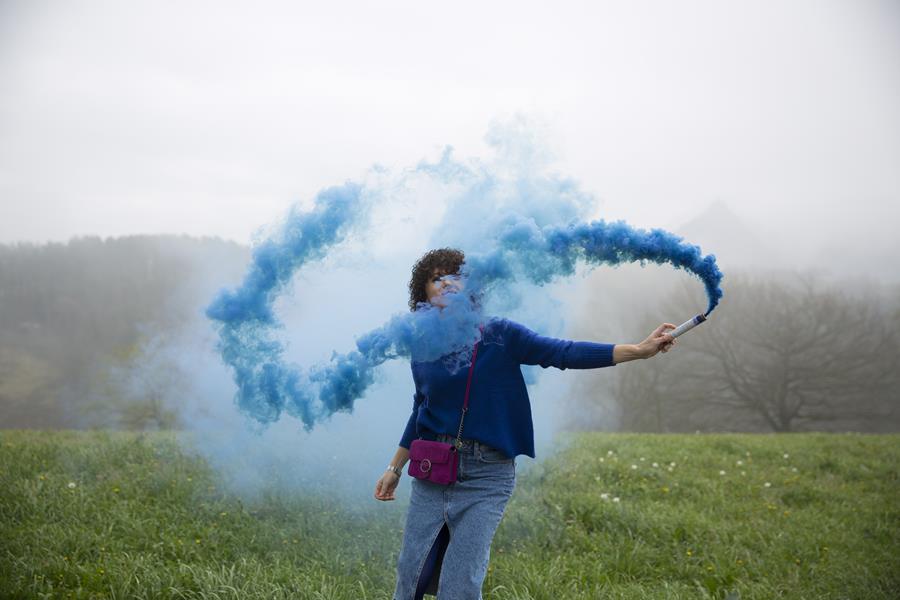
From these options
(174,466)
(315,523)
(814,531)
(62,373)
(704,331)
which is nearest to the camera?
(315,523)

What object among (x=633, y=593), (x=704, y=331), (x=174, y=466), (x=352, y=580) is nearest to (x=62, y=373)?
(x=174, y=466)

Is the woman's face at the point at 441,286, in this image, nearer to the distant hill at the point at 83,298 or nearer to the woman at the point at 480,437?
the woman at the point at 480,437

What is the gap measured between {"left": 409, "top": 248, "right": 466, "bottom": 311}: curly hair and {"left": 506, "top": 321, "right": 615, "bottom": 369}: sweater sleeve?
19.7 inches

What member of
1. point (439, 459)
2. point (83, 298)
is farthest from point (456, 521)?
point (83, 298)

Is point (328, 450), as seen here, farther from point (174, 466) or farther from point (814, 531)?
point (814, 531)

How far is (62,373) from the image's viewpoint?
61.8 ft

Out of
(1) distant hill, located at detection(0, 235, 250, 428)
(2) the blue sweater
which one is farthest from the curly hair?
(1) distant hill, located at detection(0, 235, 250, 428)

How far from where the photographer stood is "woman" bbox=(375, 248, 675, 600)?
2984mm

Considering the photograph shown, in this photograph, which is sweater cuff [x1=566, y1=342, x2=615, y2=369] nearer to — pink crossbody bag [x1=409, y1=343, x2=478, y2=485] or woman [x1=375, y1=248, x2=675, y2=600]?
woman [x1=375, y1=248, x2=675, y2=600]

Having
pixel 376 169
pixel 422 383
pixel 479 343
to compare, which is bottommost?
pixel 422 383

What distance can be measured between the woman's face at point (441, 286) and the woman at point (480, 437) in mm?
289

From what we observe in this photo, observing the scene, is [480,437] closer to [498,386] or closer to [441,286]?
[498,386]

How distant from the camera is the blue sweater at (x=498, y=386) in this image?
305 cm

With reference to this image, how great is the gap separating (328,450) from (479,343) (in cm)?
446
